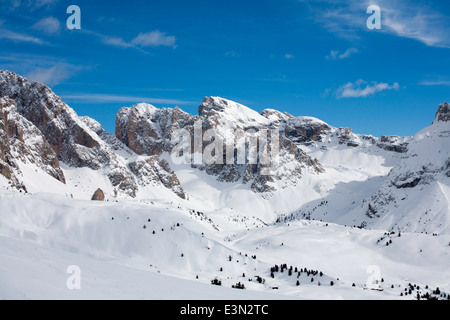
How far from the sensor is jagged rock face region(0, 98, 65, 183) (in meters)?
149

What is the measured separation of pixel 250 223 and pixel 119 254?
498 ft

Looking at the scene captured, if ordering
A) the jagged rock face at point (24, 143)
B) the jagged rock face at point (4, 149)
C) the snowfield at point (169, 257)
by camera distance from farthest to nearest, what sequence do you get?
1. the jagged rock face at point (24, 143)
2. the jagged rock face at point (4, 149)
3. the snowfield at point (169, 257)

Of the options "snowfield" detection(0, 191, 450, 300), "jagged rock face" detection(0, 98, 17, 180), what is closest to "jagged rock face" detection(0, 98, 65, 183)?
"jagged rock face" detection(0, 98, 17, 180)

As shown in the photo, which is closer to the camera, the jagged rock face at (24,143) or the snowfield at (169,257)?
the snowfield at (169,257)

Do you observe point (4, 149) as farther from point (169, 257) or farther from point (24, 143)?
point (169, 257)

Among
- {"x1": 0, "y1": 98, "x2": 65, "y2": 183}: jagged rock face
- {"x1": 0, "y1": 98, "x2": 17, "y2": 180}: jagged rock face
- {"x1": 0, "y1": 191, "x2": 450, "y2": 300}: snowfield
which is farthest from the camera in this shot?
{"x1": 0, "y1": 98, "x2": 65, "y2": 183}: jagged rock face

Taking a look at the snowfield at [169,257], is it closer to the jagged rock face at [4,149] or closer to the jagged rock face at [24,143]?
the jagged rock face at [4,149]

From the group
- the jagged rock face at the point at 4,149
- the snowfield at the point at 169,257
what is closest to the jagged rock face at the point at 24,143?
the jagged rock face at the point at 4,149

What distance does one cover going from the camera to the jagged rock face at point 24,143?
488 feet

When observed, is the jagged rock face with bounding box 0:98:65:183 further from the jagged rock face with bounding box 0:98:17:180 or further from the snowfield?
the snowfield

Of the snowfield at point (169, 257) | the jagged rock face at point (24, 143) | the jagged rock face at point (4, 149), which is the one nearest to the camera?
the snowfield at point (169, 257)

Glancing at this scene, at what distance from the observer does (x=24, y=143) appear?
162 metres
